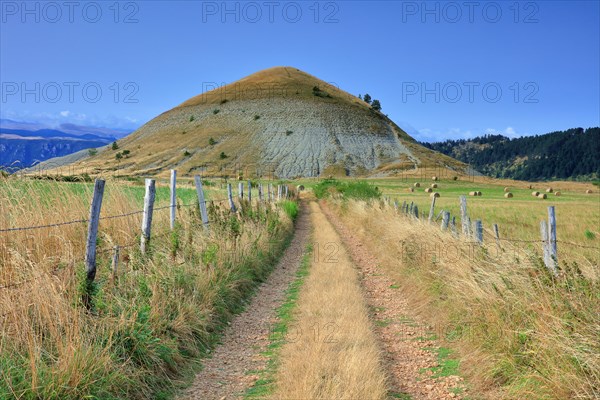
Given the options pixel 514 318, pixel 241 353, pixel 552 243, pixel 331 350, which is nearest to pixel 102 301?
pixel 241 353

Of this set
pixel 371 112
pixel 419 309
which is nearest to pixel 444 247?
pixel 419 309

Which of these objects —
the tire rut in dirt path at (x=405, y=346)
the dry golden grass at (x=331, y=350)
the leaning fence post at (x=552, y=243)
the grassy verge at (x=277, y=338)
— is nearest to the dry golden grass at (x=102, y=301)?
the grassy verge at (x=277, y=338)

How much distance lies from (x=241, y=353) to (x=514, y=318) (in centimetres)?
357

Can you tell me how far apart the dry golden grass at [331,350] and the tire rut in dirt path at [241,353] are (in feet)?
1.38

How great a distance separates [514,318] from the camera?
580cm

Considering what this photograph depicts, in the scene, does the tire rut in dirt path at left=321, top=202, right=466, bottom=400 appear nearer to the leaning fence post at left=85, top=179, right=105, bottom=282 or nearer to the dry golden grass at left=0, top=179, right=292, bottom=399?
the dry golden grass at left=0, top=179, right=292, bottom=399

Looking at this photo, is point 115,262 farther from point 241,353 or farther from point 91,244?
point 241,353

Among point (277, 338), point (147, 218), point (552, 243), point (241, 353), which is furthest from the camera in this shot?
point (147, 218)

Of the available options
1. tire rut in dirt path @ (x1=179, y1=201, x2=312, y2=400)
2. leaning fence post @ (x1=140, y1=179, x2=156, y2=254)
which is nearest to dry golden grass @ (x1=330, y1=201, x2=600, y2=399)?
tire rut in dirt path @ (x1=179, y1=201, x2=312, y2=400)

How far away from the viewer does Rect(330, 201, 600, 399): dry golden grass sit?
4.66 meters

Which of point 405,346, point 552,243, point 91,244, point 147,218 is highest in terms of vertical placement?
point 147,218

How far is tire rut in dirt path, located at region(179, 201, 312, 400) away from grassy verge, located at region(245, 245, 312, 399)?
9 centimetres

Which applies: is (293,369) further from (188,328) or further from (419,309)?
(419,309)

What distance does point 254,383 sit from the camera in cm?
552
